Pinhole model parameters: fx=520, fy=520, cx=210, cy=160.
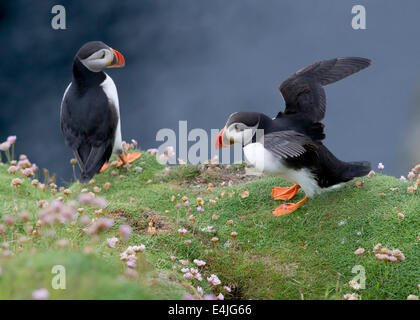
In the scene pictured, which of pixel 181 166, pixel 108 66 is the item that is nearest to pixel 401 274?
pixel 181 166

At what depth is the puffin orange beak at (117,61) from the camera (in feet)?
19.8

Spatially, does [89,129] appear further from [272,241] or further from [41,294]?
[41,294]

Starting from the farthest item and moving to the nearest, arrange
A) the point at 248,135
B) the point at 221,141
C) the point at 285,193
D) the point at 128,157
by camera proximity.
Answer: the point at 128,157
the point at 285,193
the point at 221,141
the point at 248,135

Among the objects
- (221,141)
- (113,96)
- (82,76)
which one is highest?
(82,76)

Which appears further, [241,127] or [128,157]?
[128,157]

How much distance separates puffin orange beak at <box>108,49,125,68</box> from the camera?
237 inches

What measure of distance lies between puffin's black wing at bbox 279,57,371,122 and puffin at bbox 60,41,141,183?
2.07 m

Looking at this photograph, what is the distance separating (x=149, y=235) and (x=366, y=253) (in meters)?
1.72

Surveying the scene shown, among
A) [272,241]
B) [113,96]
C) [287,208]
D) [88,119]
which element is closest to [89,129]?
[88,119]

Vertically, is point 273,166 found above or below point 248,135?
below

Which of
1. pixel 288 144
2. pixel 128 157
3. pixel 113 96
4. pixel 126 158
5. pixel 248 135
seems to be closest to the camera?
pixel 288 144

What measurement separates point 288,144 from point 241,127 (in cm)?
57

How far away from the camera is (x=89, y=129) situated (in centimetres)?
578

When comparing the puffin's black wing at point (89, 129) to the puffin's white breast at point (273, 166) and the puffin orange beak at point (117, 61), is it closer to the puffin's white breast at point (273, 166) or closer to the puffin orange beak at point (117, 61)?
the puffin orange beak at point (117, 61)
